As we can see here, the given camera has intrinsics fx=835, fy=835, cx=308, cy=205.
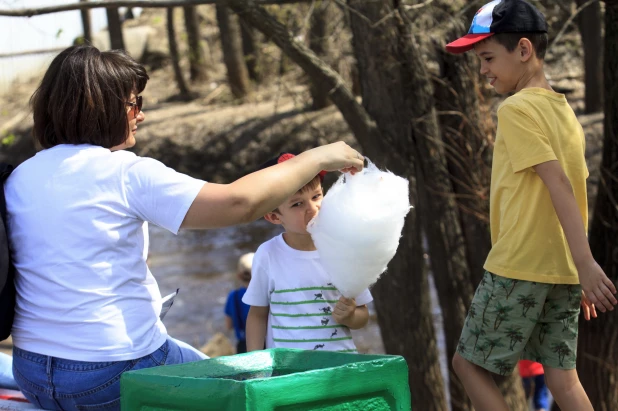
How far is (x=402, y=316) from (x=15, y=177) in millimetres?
3092

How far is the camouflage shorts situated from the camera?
110 inches

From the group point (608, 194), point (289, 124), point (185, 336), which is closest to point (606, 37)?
point (608, 194)

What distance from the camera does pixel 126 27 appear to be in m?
20.3

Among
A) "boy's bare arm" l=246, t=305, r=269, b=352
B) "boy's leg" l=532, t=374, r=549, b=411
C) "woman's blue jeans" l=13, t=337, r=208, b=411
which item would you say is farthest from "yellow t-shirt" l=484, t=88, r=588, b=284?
"boy's leg" l=532, t=374, r=549, b=411

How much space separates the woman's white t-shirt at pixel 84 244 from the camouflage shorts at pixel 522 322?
45.7 inches

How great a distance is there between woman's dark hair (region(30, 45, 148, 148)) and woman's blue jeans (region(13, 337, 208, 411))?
2.17 feet

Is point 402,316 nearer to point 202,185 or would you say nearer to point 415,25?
point 415,25

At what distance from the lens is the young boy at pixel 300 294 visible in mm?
2945

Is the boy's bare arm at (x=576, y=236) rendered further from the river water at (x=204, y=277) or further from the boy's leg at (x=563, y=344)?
the river water at (x=204, y=277)

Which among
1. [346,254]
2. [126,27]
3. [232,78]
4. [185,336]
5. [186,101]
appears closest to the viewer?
[346,254]

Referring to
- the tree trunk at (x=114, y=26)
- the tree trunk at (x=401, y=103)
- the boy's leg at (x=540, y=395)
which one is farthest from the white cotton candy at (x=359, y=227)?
the tree trunk at (x=114, y=26)

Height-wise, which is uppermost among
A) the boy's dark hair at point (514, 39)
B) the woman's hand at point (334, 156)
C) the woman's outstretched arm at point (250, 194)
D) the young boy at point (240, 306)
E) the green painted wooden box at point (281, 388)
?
the boy's dark hair at point (514, 39)

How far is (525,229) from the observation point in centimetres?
280

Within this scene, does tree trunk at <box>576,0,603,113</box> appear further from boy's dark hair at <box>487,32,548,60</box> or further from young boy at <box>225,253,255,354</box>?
boy's dark hair at <box>487,32,548,60</box>
